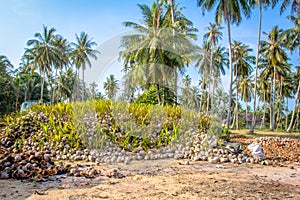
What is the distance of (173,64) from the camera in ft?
45.4

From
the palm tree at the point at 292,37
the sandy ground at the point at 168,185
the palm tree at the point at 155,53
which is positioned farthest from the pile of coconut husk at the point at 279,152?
the palm tree at the point at 292,37

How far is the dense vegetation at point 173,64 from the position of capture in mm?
12969

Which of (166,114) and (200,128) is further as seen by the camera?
(166,114)

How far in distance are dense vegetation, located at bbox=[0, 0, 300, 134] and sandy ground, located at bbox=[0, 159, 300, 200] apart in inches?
175

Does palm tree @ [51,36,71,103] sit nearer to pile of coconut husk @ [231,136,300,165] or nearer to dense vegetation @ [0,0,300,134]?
dense vegetation @ [0,0,300,134]

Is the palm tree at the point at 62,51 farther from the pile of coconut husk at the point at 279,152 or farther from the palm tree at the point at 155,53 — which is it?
the pile of coconut husk at the point at 279,152

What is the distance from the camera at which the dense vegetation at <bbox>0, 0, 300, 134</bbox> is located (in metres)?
13.0

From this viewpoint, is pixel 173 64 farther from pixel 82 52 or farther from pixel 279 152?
pixel 82 52

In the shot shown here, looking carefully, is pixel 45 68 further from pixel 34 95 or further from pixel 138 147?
pixel 138 147

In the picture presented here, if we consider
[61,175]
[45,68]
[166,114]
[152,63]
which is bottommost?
[61,175]

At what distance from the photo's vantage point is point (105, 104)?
6.92m

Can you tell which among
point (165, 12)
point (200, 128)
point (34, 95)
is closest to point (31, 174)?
point (200, 128)

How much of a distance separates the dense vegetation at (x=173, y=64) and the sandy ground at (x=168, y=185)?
14.6 ft

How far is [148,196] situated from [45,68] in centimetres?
3012
